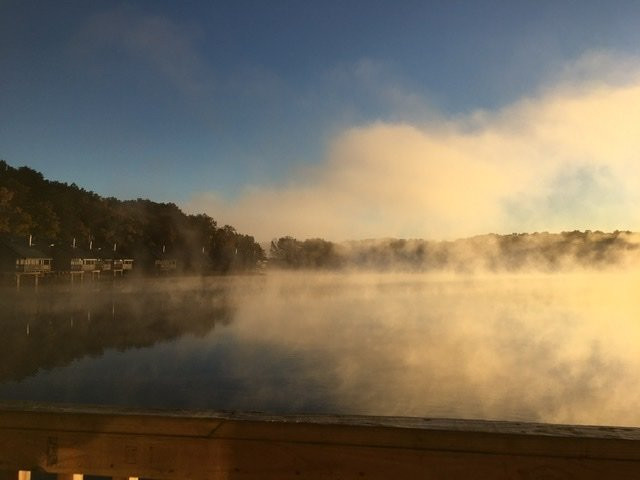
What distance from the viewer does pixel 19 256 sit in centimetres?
5922

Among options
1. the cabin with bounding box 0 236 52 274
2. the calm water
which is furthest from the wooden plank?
the cabin with bounding box 0 236 52 274

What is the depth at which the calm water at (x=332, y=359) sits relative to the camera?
58.0 ft

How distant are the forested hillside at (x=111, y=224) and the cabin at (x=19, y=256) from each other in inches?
76.0

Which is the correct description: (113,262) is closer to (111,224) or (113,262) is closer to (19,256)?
(111,224)

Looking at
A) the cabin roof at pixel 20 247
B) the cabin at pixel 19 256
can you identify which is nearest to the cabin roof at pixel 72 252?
the cabin at pixel 19 256

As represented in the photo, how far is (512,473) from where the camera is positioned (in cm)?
157

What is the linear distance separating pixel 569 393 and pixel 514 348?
957 centimetres

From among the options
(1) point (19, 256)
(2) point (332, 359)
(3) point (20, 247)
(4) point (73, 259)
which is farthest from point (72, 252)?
(2) point (332, 359)

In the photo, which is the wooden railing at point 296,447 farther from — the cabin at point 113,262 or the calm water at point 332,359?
the cabin at point 113,262

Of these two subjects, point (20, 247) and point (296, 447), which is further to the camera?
point (20, 247)

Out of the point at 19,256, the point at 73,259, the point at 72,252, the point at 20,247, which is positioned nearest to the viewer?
the point at 19,256

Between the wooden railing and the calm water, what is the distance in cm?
964

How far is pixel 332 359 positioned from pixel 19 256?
160ft

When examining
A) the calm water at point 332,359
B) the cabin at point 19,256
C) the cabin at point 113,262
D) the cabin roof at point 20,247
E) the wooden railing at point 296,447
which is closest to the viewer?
the wooden railing at point 296,447
